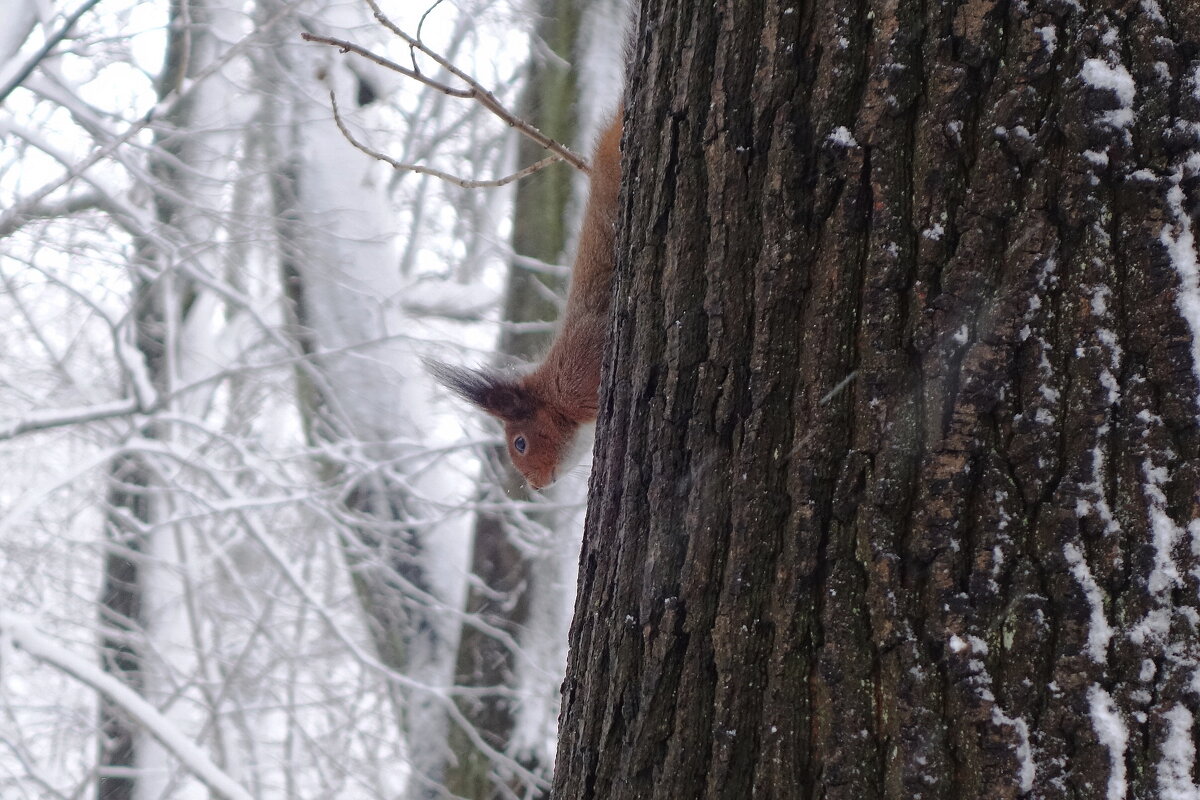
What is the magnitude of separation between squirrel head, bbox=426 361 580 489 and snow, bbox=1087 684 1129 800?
2.20 meters

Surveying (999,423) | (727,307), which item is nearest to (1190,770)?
(999,423)

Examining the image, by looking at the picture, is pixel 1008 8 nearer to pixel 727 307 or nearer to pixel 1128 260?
pixel 1128 260

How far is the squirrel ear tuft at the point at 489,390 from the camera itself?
2941 millimetres

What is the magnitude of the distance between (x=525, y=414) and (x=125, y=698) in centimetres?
297

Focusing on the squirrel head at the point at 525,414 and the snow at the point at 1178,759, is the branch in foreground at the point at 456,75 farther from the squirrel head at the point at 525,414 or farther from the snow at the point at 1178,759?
the snow at the point at 1178,759

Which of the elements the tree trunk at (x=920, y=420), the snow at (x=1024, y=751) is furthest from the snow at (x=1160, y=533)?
the snow at (x=1024, y=751)

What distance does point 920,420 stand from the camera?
94cm

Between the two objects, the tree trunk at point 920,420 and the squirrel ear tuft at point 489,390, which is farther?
the squirrel ear tuft at point 489,390

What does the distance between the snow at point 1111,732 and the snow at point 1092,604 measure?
0.03 metres

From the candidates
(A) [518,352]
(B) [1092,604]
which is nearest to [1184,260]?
(B) [1092,604]

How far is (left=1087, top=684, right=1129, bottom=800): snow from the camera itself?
84 centimetres

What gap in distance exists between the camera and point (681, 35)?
1173 millimetres

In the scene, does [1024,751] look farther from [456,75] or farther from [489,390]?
[489,390]

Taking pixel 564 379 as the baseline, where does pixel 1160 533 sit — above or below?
below
